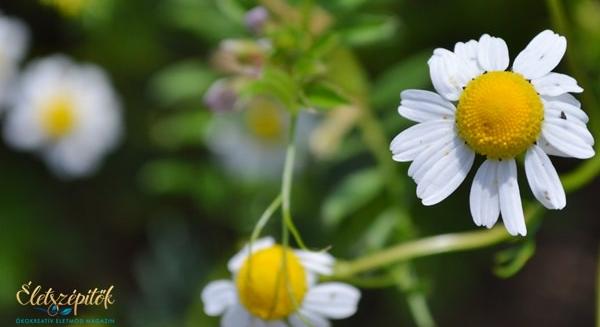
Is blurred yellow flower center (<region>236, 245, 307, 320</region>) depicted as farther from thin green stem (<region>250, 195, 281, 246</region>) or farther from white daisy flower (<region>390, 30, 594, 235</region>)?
white daisy flower (<region>390, 30, 594, 235</region>)

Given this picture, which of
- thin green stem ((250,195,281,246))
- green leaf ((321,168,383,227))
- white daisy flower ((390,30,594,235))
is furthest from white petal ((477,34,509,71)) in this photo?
green leaf ((321,168,383,227))

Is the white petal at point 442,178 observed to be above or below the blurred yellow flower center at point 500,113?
below

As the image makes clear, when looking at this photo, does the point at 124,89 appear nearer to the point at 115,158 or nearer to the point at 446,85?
the point at 115,158

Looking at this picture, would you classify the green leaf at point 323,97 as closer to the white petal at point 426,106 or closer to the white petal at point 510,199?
the white petal at point 426,106

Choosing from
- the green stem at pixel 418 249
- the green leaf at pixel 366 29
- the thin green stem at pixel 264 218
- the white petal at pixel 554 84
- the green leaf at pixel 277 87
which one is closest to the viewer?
the white petal at pixel 554 84

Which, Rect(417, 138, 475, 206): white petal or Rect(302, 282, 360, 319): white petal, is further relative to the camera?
Rect(302, 282, 360, 319): white petal

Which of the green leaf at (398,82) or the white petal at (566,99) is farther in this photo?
the green leaf at (398,82)

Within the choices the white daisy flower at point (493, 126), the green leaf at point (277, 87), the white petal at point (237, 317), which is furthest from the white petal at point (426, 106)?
the white petal at point (237, 317)

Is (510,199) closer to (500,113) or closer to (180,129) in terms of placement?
(500,113)
